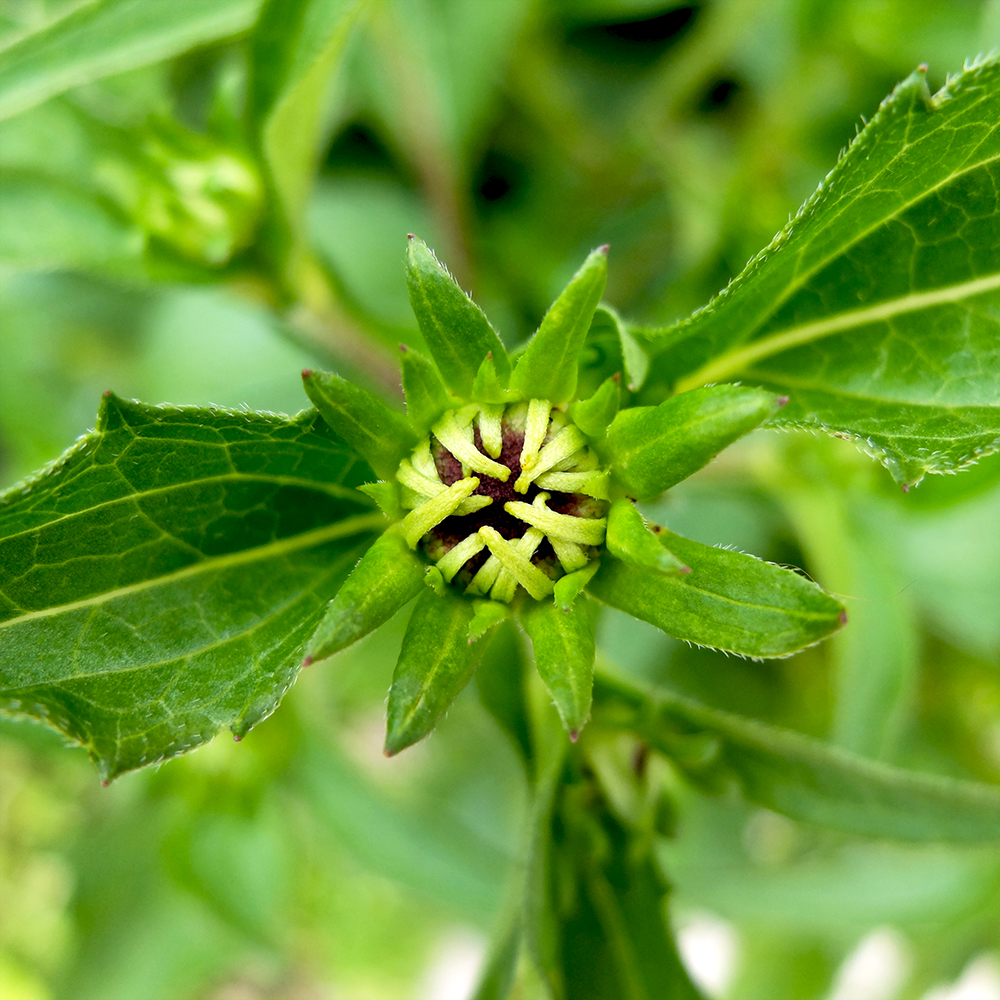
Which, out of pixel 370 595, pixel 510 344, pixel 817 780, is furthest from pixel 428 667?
pixel 510 344

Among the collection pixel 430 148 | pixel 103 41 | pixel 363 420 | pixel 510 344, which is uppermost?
pixel 430 148

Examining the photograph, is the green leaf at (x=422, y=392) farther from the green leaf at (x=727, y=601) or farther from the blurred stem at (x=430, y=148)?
the blurred stem at (x=430, y=148)

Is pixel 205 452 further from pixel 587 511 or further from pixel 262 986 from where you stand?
pixel 262 986

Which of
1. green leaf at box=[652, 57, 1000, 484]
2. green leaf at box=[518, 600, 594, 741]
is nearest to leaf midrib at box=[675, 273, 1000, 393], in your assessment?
green leaf at box=[652, 57, 1000, 484]

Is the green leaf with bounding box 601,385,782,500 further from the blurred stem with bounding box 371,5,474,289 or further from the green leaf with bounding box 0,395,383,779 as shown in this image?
the blurred stem with bounding box 371,5,474,289

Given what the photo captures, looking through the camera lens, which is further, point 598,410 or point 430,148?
point 430,148

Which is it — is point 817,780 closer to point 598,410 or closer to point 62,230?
point 598,410

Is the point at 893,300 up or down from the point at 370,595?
up
